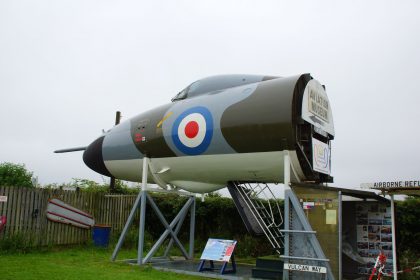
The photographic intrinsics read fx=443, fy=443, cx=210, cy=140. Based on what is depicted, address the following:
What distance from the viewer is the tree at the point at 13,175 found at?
71.6 ft

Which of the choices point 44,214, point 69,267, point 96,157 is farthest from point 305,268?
point 44,214

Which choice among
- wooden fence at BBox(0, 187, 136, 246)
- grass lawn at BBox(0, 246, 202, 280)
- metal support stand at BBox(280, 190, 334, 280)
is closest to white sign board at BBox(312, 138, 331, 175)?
metal support stand at BBox(280, 190, 334, 280)

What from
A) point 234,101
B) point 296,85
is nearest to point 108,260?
point 234,101

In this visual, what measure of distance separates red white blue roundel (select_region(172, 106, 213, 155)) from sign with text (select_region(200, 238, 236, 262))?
232 centimetres

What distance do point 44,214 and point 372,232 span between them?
9632 mm

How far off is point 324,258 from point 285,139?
234 centimetres

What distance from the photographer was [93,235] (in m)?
15.0

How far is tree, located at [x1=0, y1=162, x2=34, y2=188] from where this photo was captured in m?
21.8

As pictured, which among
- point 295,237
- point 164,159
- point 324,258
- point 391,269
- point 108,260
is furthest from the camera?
point 108,260

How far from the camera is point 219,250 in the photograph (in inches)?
415

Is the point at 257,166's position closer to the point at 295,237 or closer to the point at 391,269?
the point at 295,237

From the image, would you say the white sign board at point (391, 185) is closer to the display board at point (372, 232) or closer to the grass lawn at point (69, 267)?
the display board at point (372, 232)

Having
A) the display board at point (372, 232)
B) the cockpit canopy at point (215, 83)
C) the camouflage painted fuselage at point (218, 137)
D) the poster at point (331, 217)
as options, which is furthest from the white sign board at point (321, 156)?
the cockpit canopy at point (215, 83)

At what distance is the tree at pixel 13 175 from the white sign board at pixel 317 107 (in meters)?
16.4
